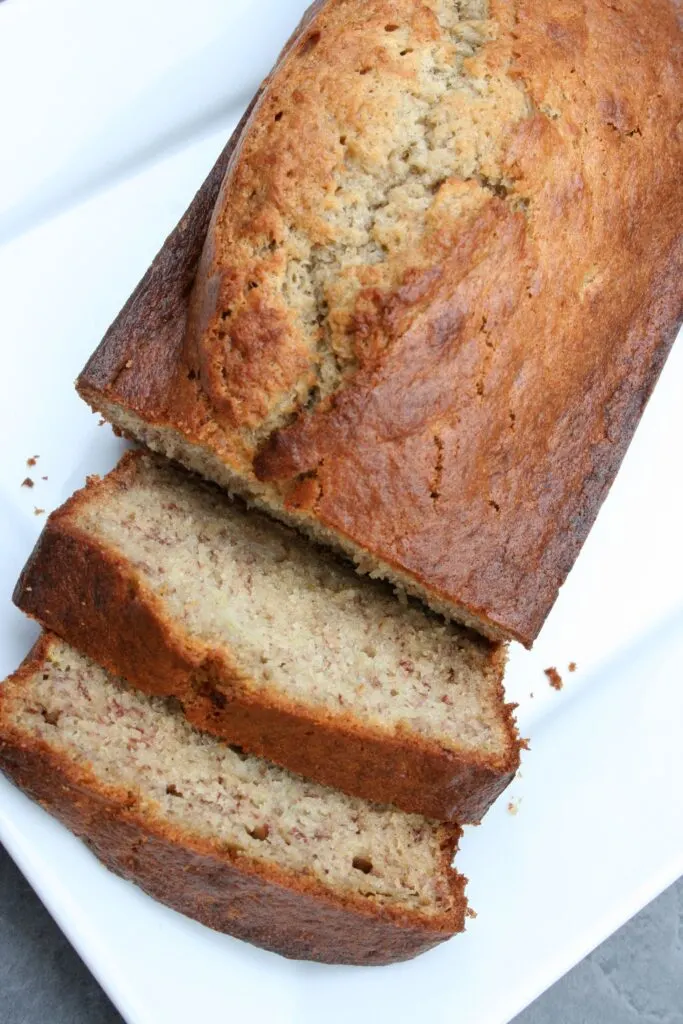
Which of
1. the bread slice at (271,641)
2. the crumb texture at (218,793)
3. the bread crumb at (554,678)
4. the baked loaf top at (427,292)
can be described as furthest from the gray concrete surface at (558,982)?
the baked loaf top at (427,292)

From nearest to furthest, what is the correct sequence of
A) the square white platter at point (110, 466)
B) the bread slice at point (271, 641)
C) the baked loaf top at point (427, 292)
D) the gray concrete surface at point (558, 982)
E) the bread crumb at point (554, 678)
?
the baked loaf top at point (427, 292) < the bread slice at point (271, 641) < the square white platter at point (110, 466) < the gray concrete surface at point (558, 982) < the bread crumb at point (554, 678)

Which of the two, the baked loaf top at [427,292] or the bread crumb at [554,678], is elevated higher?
the baked loaf top at [427,292]

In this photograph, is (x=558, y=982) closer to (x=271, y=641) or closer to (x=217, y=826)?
(x=217, y=826)

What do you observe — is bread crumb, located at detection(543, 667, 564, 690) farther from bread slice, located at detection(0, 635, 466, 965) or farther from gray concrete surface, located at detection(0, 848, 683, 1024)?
gray concrete surface, located at detection(0, 848, 683, 1024)

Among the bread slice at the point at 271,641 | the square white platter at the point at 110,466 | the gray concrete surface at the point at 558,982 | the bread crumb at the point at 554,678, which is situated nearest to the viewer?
the bread slice at the point at 271,641

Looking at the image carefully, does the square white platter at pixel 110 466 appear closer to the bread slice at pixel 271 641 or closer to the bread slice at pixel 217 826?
the bread slice at pixel 217 826

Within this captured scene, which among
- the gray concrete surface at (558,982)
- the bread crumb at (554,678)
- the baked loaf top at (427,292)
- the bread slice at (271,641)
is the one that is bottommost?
the gray concrete surface at (558,982)

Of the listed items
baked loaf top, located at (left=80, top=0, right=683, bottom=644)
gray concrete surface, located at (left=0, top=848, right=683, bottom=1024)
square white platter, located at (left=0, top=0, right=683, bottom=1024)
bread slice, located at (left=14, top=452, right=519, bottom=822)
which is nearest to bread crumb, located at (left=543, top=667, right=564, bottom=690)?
square white platter, located at (left=0, top=0, right=683, bottom=1024)

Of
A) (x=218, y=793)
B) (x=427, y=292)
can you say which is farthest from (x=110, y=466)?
(x=427, y=292)
